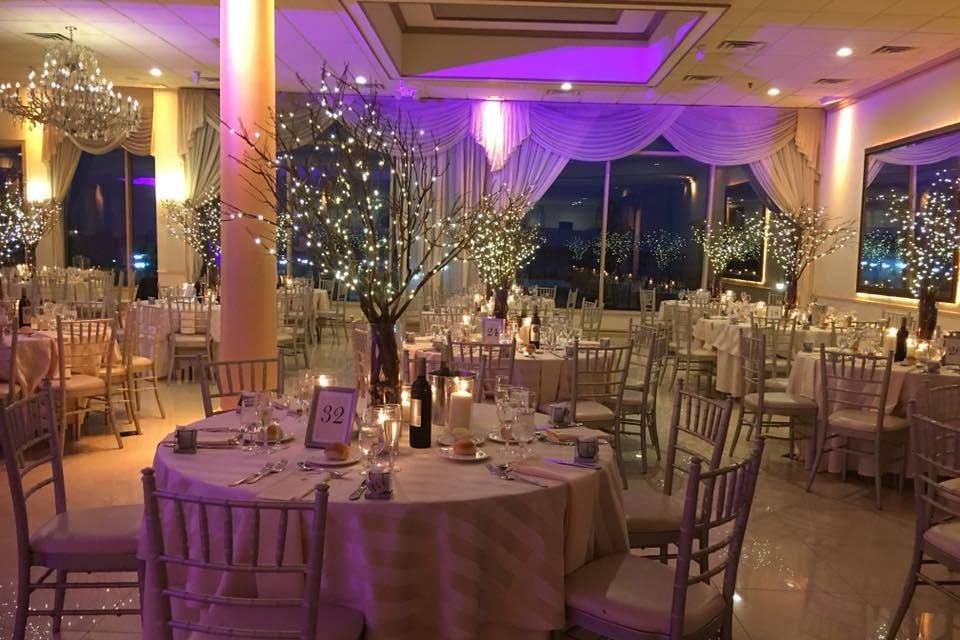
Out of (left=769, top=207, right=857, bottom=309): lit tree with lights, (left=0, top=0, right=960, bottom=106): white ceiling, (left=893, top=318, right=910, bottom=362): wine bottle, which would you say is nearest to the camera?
(left=893, top=318, right=910, bottom=362): wine bottle

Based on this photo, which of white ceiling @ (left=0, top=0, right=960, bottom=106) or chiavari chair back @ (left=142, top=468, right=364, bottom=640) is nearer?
chiavari chair back @ (left=142, top=468, right=364, bottom=640)

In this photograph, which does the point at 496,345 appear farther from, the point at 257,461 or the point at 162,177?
the point at 162,177

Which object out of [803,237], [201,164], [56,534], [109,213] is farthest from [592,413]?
[109,213]

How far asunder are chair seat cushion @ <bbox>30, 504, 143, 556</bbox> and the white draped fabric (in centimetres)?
862

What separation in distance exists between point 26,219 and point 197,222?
2505 mm

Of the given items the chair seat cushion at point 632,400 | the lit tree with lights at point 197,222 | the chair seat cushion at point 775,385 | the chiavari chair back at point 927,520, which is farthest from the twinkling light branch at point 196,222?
the chiavari chair back at point 927,520

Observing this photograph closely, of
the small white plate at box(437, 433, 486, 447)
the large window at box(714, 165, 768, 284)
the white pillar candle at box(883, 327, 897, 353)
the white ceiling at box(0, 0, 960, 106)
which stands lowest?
the small white plate at box(437, 433, 486, 447)

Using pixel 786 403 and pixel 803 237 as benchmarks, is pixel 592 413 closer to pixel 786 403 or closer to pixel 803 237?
pixel 786 403

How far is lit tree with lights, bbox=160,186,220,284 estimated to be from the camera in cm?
1105

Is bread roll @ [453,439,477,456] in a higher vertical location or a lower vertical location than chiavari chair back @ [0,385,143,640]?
higher

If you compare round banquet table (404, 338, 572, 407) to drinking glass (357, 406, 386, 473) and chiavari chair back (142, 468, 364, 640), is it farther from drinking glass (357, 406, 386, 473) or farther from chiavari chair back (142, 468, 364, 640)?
chiavari chair back (142, 468, 364, 640)

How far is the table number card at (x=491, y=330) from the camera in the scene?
A: 197 inches

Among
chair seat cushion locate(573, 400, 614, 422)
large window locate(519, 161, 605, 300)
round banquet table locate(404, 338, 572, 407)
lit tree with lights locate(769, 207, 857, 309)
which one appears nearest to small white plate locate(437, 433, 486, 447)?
chair seat cushion locate(573, 400, 614, 422)

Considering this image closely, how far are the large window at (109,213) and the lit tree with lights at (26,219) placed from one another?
0.76 meters
